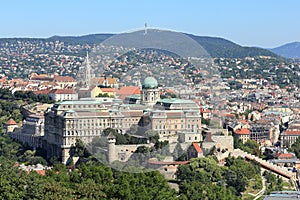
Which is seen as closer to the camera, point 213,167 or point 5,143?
point 213,167

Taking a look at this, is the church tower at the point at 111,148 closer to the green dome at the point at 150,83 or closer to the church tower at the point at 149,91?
the church tower at the point at 149,91

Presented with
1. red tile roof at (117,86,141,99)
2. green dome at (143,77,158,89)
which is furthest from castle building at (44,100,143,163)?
green dome at (143,77,158,89)

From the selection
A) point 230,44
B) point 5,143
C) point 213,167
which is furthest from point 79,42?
point 213,167

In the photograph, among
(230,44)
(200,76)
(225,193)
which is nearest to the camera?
(225,193)

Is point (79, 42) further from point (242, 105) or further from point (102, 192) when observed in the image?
point (102, 192)

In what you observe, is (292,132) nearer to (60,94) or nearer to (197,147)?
(60,94)

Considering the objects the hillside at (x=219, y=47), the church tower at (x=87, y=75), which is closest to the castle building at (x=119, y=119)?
the church tower at (x=87, y=75)

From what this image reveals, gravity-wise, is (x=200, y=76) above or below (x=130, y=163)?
above
